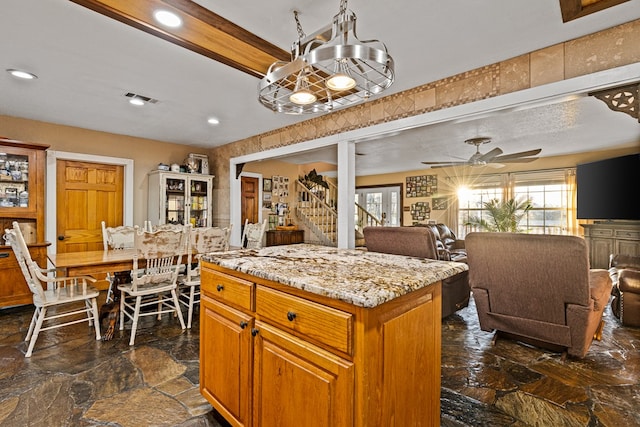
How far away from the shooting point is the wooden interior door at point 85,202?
14.5ft

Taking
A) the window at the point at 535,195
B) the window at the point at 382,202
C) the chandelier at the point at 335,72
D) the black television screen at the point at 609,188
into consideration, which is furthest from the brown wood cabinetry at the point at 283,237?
the black television screen at the point at 609,188

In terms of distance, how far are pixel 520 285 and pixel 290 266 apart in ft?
7.01

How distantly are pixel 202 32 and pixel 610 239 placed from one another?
7.03 m

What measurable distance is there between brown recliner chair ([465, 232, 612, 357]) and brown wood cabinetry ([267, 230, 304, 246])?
454cm

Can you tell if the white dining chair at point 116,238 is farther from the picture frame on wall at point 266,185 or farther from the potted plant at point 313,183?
the potted plant at point 313,183

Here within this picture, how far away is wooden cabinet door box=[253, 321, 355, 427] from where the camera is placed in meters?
1.06

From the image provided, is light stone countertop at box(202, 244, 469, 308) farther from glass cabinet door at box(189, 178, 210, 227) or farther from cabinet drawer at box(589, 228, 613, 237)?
cabinet drawer at box(589, 228, 613, 237)

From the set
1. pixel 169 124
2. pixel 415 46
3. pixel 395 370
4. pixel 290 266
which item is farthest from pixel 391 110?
pixel 169 124

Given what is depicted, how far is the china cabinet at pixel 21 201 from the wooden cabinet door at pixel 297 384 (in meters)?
3.92

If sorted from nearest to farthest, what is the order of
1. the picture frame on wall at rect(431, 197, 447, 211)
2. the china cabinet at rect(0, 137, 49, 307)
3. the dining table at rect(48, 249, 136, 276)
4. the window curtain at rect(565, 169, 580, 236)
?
the dining table at rect(48, 249, 136, 276), the china cabinet at rect(0, 137, 49, 307), the window curtain at rect(565, 169, 580, 236), the picture frame on wall at rect(431, 197, 447, 211)

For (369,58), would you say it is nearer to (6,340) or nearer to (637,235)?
(6,340)

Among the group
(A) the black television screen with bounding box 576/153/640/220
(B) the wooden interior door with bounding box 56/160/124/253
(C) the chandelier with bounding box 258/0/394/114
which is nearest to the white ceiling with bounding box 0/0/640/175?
(C) the chandelier with bounding box 258/0/394/114

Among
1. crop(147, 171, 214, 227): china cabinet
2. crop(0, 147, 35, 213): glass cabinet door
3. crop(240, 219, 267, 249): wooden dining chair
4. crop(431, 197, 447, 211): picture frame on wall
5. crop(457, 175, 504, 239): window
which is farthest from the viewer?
crop(431, 197, 447, 211): picture frame on wall

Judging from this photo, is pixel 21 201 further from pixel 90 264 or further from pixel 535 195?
pixel 535 195
